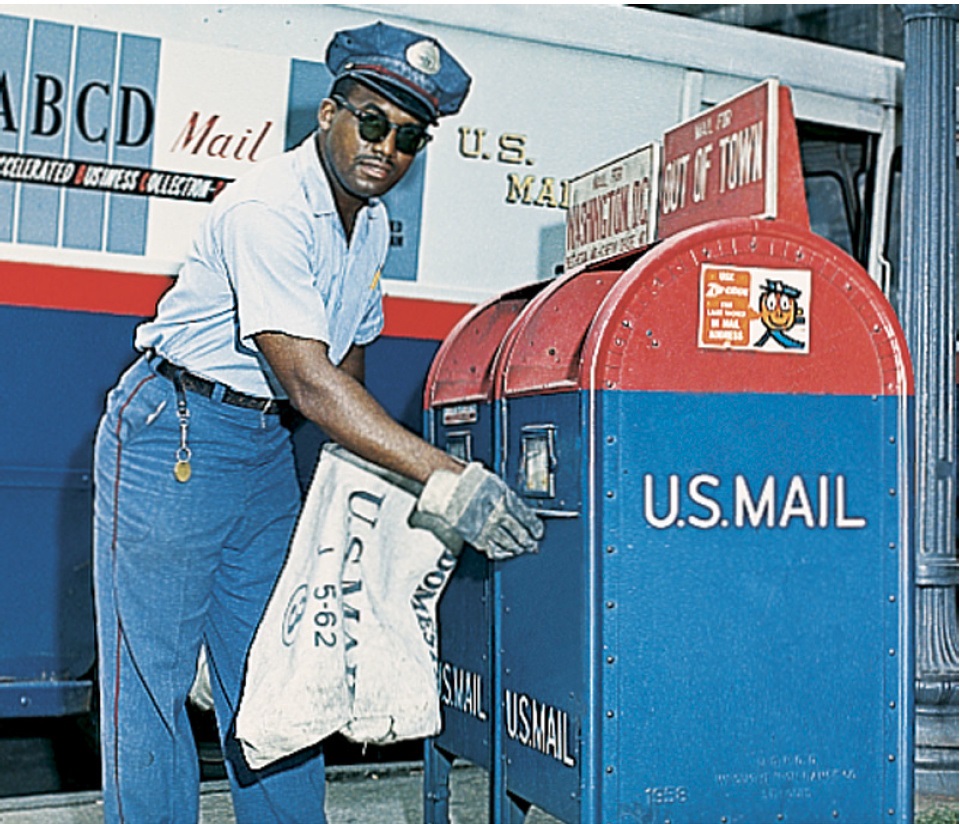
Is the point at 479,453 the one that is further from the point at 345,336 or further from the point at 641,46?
the point at 641,46

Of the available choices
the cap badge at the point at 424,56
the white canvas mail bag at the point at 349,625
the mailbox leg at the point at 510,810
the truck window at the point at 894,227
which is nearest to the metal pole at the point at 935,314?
the truck window at the point at 894,227

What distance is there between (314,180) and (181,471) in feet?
2.13

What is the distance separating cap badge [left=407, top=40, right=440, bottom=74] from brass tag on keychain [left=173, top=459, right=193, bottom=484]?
3.02 feet

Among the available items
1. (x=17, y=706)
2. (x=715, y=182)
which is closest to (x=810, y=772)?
(x=715, y=182)

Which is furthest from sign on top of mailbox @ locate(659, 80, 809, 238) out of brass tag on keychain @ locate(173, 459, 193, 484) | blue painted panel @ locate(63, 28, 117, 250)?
blue painted panel @ locate(63, 28, 117, 250)

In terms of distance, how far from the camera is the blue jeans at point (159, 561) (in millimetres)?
2801

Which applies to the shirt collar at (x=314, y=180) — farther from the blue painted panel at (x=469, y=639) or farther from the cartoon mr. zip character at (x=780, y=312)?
the cartoon mr. zip character at (x=780, y=312)

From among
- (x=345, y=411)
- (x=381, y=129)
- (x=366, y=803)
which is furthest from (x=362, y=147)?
(x=366, y=803)

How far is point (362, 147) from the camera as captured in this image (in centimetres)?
269

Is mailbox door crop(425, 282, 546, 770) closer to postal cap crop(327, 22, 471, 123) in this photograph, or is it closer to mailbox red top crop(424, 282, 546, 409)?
mailbox red top crop(424, 282, 546, 409)

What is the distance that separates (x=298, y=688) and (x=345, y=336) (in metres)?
0.78

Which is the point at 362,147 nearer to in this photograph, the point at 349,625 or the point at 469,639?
the point at 349,625

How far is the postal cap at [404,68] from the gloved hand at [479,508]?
73 centimetres

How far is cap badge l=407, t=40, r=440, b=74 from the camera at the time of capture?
2656 mm
